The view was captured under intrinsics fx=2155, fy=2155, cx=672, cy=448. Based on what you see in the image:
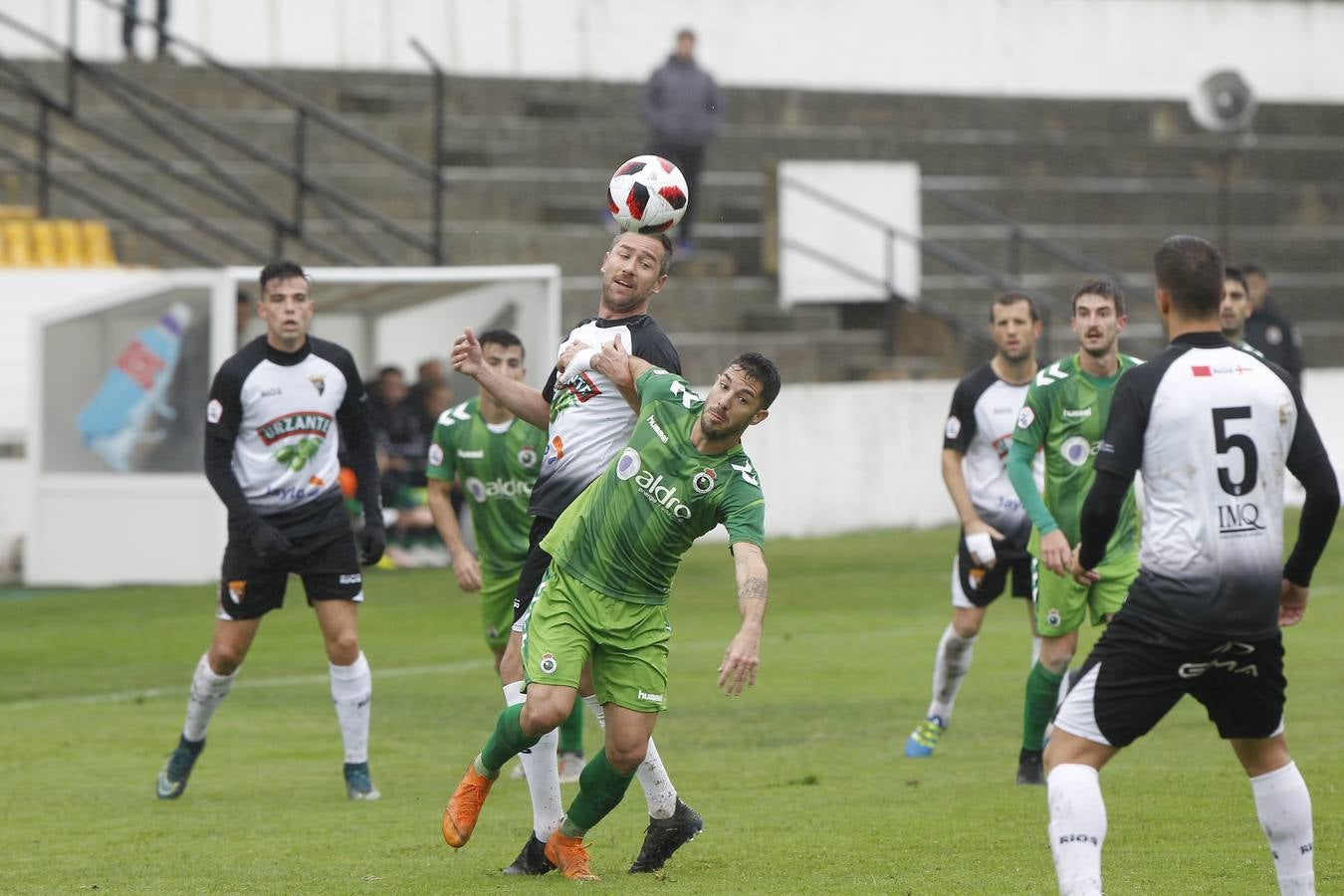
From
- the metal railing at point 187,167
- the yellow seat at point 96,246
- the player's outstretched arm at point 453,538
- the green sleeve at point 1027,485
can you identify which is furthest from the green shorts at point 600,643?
the yellow seat at point 96,246

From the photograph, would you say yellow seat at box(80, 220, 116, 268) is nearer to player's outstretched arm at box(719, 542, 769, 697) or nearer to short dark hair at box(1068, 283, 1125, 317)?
short dark hair at box(1068, 283, 1125, 317)

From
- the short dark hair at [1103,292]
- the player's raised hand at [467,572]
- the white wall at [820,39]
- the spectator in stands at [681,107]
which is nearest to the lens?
the short dark hair at [1103,292]

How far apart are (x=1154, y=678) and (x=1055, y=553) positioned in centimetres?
210

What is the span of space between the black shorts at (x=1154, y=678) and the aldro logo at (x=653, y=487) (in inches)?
58.6

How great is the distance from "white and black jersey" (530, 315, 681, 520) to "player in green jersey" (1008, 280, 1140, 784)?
2.19 m

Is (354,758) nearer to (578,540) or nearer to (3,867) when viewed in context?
(3,867)

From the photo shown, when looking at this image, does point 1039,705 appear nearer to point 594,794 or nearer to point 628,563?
point 594,794

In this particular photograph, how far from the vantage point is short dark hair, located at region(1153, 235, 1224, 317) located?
5.90 metres

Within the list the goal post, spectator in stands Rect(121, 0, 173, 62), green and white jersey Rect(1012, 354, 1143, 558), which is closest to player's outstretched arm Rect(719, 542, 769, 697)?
green and white jersey Rect(1012, 354, 1143, 558)

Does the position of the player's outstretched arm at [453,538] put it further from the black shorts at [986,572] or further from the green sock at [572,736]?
the black shorts at [986,572]

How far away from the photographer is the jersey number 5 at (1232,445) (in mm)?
5836

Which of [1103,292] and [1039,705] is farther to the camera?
[1039,705]

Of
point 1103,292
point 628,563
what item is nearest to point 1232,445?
point 628,563

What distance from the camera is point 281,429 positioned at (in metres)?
9.36
